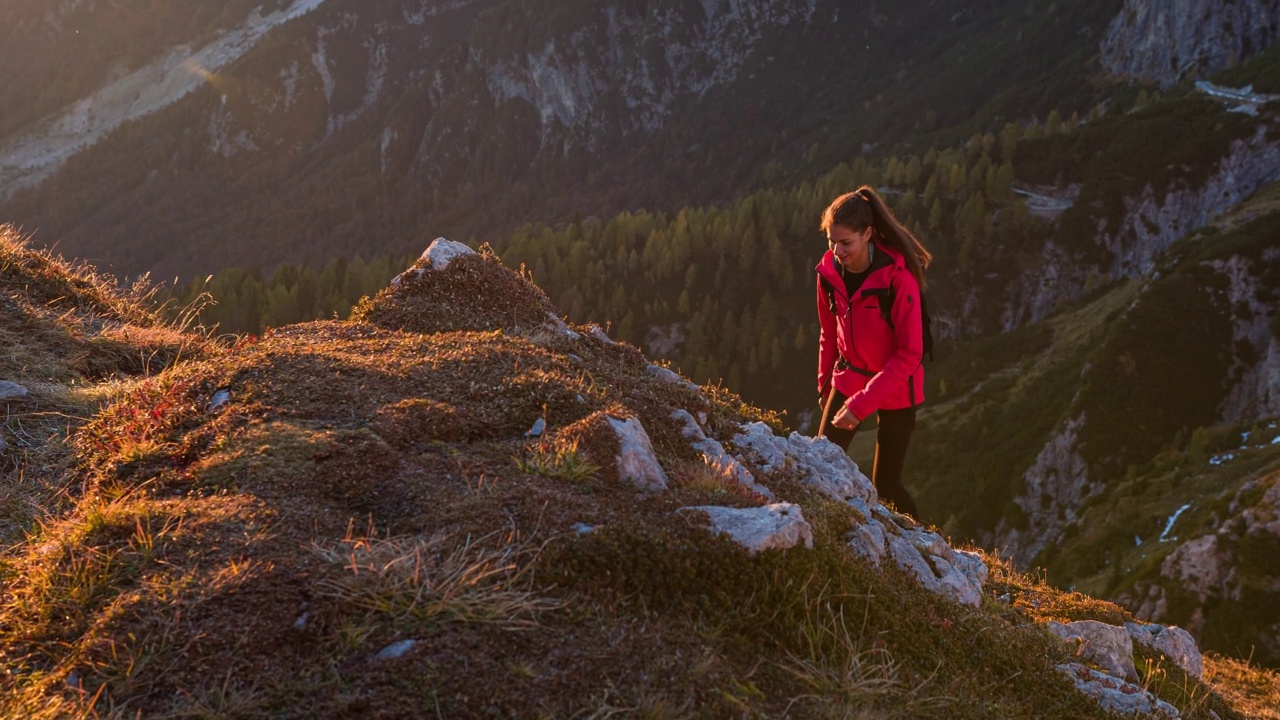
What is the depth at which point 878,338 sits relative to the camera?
29.0 ft

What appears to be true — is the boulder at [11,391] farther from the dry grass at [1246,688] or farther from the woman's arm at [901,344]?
the dry grass at [1246,688]

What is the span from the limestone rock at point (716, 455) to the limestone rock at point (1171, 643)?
5376mm

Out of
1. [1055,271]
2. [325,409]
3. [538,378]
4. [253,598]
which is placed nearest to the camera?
[253,598]

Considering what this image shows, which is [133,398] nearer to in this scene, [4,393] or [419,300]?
[4,393]

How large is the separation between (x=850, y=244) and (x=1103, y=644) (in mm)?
4318

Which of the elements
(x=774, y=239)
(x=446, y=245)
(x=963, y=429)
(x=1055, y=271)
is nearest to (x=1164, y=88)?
(x=1055, y=271)

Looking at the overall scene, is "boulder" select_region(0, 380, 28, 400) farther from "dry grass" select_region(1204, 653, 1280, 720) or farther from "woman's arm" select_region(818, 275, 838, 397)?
"dry grass" select_region(1204, 653, 1280, 720)

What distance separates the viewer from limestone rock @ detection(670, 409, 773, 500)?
21.0ft

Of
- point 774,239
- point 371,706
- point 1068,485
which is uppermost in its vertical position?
point 371,706

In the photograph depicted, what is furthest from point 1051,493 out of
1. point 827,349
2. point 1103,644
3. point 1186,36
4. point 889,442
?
point 1186,36

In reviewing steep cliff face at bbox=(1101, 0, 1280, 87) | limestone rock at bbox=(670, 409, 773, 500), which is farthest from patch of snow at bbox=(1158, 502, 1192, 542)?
steep cliff face at bbox=(1101, 0, 1280, 87)

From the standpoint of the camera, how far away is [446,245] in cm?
976

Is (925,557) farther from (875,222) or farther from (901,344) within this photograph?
(875,222)

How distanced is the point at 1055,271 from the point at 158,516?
128551mm
